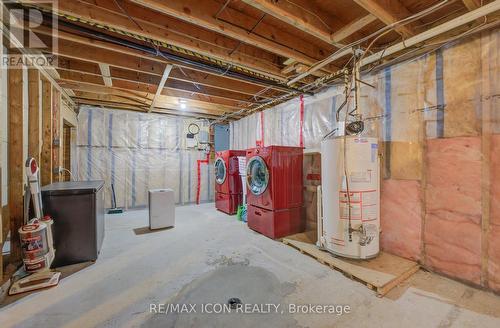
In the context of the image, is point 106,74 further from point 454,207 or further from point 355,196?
point 454,207

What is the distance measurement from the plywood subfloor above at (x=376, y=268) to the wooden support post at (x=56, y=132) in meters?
3.95

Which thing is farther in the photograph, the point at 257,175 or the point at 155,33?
the point at 257,175

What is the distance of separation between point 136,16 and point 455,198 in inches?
145

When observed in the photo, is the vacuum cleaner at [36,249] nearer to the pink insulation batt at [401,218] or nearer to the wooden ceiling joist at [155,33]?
the wooden ceiling joist at [155,33]

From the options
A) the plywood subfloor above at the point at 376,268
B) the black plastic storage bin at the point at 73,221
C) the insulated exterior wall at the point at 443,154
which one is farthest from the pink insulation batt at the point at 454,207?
the black plastic storage bin at the point at 73,221

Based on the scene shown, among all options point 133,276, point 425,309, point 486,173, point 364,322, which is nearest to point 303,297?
point 364,322

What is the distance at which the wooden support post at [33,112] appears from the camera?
281 centimetres

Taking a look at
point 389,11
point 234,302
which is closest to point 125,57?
point 389,11

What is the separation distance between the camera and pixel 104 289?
2078mm

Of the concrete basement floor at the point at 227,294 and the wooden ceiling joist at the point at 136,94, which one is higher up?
the wooden ceiling joist at the point at 136,94

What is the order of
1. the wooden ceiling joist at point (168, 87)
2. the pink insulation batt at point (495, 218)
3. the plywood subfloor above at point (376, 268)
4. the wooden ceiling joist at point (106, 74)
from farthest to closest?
the wooden ceiling joist at point (168, 87) < the wooden ceiling joist at point (106, 74) < the plywood subfloor above at point (376, 268) < the pink insulation batt at point (495, 218)

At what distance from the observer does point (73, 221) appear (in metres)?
2.52

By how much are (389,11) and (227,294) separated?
296cm

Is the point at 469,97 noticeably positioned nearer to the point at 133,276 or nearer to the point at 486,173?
the point at 486,173
